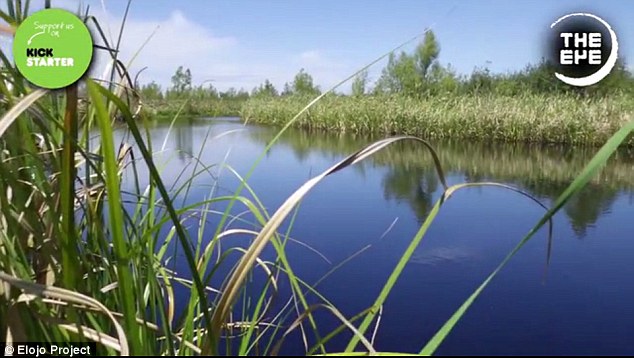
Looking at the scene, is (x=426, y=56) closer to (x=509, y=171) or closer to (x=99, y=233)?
(x=509, y=171)

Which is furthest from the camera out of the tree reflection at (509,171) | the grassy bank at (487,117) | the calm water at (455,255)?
the grassy bank at (487,117)

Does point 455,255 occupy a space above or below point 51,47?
below

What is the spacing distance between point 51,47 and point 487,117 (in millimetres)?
6449

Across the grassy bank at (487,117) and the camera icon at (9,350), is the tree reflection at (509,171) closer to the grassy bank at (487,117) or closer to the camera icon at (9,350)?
the grassy bank at (487,117)

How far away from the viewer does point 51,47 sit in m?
0.28

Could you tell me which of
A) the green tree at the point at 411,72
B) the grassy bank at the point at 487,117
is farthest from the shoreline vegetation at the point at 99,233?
the green tree at the point at 411,72

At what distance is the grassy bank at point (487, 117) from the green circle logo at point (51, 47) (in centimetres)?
479

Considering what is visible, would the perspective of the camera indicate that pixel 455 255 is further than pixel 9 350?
Yes

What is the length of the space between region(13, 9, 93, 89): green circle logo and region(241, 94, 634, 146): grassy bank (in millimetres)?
4787

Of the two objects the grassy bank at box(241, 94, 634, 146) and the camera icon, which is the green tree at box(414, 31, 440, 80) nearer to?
the grassy bank at box(241, 94, 634, 146)

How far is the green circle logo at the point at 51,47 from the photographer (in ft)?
0.86

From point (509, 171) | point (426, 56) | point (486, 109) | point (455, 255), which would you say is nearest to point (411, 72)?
point (426, 56)

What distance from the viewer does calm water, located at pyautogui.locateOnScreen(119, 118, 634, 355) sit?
1240mm

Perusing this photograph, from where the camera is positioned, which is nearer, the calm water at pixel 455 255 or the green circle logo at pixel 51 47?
the green circle logo at pixel 51 47
